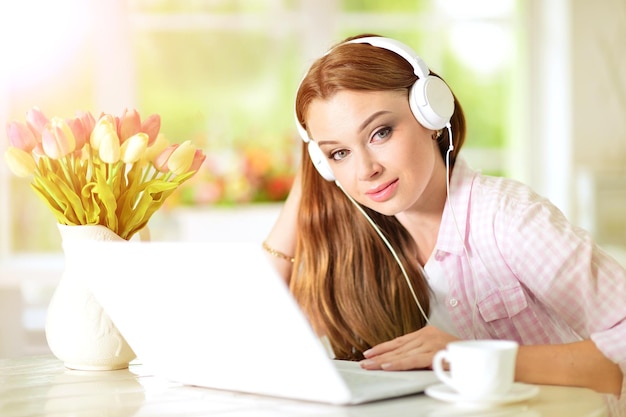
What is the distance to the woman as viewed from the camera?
139cm

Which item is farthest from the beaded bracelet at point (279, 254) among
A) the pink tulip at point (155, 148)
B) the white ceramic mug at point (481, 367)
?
the white ceramic mug at point (481, 367)

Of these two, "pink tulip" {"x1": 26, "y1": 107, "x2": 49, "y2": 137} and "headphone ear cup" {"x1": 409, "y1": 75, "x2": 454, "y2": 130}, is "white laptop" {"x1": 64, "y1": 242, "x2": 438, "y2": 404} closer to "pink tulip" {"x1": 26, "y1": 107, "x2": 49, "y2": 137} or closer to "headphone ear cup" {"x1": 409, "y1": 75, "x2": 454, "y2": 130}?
"pink tulip" {"x1": 26, "y1": 107, "x2": 49, "y2": 137}

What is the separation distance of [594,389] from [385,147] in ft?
1.59

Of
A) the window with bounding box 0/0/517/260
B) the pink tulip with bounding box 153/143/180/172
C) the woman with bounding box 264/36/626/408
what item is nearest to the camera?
the woman with bounding box 264/36/626/408

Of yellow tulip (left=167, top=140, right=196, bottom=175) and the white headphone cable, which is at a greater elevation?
yellow tulip (left=167, top=140, right=196, bottom=175)

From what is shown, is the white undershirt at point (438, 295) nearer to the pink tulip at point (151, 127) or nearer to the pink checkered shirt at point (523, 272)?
the pink checkered shirt at point (523, 272)

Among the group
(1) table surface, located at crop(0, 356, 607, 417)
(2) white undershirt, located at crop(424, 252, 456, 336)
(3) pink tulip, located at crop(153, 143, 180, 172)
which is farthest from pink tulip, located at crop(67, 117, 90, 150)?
(2) white undershirt, located at crop(424, 252, 456, 336)

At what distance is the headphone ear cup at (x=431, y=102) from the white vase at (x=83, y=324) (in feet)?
1.70

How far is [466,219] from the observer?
1.63m

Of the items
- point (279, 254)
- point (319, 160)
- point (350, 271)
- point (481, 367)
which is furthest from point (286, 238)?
point (481, 367)

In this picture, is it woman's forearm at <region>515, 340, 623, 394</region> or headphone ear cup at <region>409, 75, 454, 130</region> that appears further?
headphone ear cup at <region>409, 75, 454, 130</region>

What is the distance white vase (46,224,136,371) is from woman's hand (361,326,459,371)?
0.41 meters

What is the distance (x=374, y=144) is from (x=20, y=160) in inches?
21.5

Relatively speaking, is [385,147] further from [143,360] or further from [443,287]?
[143,360]
